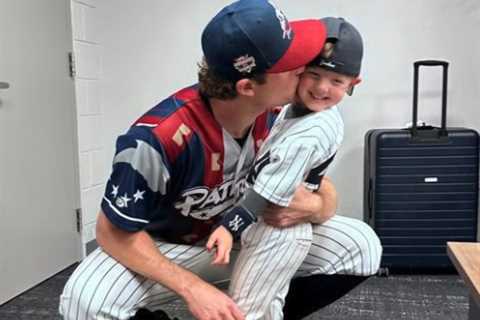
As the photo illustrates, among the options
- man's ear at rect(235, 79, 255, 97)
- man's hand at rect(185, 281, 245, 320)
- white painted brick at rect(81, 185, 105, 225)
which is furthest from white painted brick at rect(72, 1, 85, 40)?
man's hand at rect(185, 281, 245, 320)

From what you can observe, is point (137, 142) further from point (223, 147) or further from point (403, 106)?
point (403, 106)

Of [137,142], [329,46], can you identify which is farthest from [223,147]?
[329,46]

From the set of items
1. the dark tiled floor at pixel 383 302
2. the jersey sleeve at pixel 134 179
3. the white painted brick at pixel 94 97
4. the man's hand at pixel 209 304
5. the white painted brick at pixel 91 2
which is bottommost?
the dark tiled floor at pixel 383 302

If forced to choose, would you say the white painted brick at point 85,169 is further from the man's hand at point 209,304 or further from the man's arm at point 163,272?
the man's hand at point 209,304

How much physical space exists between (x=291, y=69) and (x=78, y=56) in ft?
5.81

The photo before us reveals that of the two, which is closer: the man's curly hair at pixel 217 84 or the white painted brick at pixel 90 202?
the man's curly hair at pixel 217 84

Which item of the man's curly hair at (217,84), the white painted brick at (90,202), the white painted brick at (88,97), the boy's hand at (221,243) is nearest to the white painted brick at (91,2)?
the white painted brick at (88,97)

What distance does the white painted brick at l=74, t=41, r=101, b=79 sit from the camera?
2598mm

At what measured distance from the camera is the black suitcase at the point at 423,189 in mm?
2303

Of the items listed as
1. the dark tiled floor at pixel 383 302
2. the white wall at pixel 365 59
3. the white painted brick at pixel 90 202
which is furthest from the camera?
the white painted brick at pixel 90 202

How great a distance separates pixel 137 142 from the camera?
112 centimetres

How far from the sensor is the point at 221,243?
1.12 m

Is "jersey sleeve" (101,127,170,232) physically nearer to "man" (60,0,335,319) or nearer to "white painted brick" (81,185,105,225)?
"man" (60,0,335,319)

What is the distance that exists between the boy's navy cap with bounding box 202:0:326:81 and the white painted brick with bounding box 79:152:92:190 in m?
1.71
